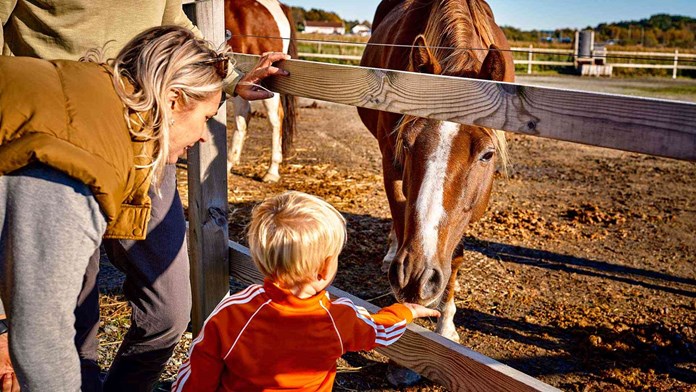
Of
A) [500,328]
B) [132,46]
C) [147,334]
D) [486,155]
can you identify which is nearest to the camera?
[132,46]

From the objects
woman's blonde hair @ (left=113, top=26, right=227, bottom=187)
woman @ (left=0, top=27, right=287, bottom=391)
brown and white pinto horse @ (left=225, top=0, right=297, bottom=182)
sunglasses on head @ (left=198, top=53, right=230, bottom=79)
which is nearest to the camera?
woman @ (left=0, top=27, right=287, bottom=391)

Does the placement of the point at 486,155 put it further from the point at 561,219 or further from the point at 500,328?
the point at 561,219

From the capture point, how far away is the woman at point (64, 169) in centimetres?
143

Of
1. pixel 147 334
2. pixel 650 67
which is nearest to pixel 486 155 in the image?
pixel 147 334

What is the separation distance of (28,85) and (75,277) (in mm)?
486

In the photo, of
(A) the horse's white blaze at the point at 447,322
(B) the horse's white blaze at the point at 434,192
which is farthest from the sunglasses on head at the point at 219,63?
(A) the horse's white blaze at the point at 447,322

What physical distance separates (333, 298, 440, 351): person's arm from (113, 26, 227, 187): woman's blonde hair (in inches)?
28.9

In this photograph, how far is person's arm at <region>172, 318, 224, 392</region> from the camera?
1.79m

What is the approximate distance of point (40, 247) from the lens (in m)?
1.46

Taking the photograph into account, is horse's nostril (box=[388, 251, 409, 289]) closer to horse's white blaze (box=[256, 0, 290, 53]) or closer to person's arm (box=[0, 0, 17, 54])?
person's arm (box=[0, 0, 17, 54])

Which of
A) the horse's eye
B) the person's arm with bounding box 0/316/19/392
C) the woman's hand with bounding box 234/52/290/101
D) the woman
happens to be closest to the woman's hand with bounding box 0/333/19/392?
the person's arm with bounding box 0/316/19/392

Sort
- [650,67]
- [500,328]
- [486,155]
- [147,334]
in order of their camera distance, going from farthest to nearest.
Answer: [650,67] < [500,328] < [486,155] < [147,334]

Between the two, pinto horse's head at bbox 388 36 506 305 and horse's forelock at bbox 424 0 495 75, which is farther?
horse's forelock at bbox 424 0 495 75

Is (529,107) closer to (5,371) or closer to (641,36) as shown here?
(5,371)
